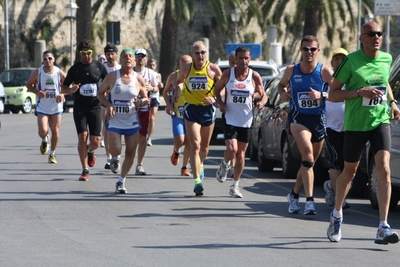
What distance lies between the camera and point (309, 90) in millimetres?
11445

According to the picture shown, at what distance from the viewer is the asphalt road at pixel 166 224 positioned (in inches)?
332

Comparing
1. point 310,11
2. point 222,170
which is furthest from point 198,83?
point 310,11

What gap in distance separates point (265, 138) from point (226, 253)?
317 inches

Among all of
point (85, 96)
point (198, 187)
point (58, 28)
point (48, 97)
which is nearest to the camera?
point (198, 187)

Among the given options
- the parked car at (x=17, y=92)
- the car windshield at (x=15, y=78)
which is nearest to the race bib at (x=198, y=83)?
the parked car at (x=17, y=92)

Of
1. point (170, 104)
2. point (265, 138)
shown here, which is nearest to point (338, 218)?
point (170, 104)

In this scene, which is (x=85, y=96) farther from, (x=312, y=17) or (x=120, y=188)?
(x=312, y=17)

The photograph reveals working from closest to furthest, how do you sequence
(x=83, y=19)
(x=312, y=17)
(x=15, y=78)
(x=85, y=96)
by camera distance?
(x=85, y=96) < (x=83, y=19) < (x=15, y=78) < (x=312, y=17)

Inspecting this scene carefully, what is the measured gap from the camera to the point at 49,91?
17.6 metres

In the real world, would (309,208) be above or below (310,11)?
below

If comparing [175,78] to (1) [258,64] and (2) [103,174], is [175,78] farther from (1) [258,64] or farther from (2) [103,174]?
(1) [258,64]

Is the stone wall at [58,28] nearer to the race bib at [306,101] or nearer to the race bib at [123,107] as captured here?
the race bib at [123,107]

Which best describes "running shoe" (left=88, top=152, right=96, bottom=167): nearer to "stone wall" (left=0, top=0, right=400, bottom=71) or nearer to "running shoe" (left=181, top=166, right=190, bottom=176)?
"running shoe" (left=181, top=166, right=190, bottom=176)

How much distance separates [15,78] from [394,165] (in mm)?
28968
